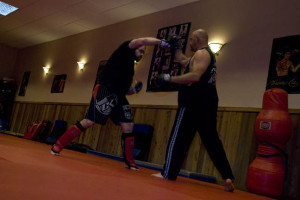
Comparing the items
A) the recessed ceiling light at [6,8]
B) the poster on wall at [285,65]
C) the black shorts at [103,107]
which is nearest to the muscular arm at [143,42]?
the black shorts at [103,107]

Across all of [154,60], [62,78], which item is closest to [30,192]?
[154,60]

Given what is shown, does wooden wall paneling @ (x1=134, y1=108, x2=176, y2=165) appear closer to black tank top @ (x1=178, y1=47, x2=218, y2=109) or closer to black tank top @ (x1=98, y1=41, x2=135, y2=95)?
black tank top @ (x1=98, y1=41, x2=135, y2=95)

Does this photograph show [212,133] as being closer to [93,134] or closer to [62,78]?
Result: [93,134]

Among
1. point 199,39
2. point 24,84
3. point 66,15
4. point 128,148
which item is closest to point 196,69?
point 199,39

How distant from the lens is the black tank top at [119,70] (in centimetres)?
332

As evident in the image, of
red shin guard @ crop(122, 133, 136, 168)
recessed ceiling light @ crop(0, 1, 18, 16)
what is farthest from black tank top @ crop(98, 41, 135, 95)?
recessed ceiling light @ crop(0, 1, 18, 16)

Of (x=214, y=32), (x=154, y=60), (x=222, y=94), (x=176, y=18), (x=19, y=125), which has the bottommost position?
(x=19, y=125)

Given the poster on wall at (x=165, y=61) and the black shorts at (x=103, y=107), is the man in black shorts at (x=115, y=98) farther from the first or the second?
the poster on wall at (x=165, y=61)

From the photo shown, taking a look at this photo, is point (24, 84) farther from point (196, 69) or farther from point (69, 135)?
point (196, 69)

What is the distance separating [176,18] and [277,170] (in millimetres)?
3736

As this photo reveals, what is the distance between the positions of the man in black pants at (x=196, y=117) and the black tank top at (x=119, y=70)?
708mm

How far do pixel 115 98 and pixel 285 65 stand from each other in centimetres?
247

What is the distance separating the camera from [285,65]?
425cm

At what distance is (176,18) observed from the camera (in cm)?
612
